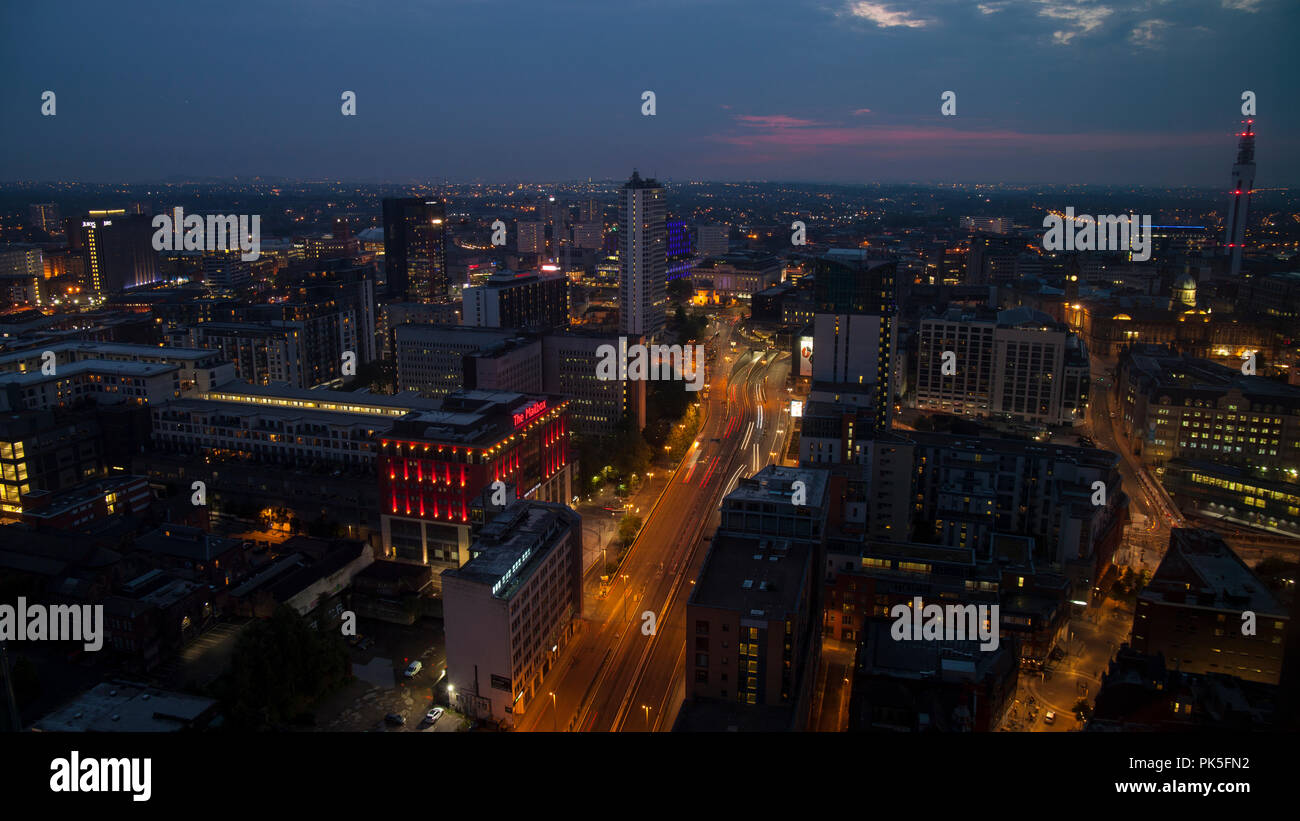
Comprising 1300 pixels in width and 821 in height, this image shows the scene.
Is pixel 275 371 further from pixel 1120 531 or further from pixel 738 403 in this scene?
pixel 1120 531

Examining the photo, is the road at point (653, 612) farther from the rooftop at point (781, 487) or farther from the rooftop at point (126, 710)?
the rooftop at point (126, 710)

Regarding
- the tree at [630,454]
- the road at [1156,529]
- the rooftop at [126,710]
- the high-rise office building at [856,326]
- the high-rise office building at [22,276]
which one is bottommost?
the road at [1156,529]

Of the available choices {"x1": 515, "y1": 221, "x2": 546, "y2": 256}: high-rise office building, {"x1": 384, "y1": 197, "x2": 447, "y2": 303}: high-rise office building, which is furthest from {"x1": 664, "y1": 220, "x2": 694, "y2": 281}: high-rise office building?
{"x1": 515, "y1": 221, "x2": 546, "y2": 256}: high-rise office building

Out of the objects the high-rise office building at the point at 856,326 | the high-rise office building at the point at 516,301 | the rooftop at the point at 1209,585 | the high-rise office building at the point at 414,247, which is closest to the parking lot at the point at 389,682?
the rooftop at the point at 1209,585

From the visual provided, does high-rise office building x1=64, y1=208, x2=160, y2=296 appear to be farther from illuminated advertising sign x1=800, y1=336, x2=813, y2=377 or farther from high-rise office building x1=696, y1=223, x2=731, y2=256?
high-rise office building x1=696, y1=223, x2=731, y2=256

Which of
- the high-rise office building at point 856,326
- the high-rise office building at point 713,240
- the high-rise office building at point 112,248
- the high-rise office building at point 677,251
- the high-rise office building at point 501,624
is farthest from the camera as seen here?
A: the high-rise office building at point 713,240
